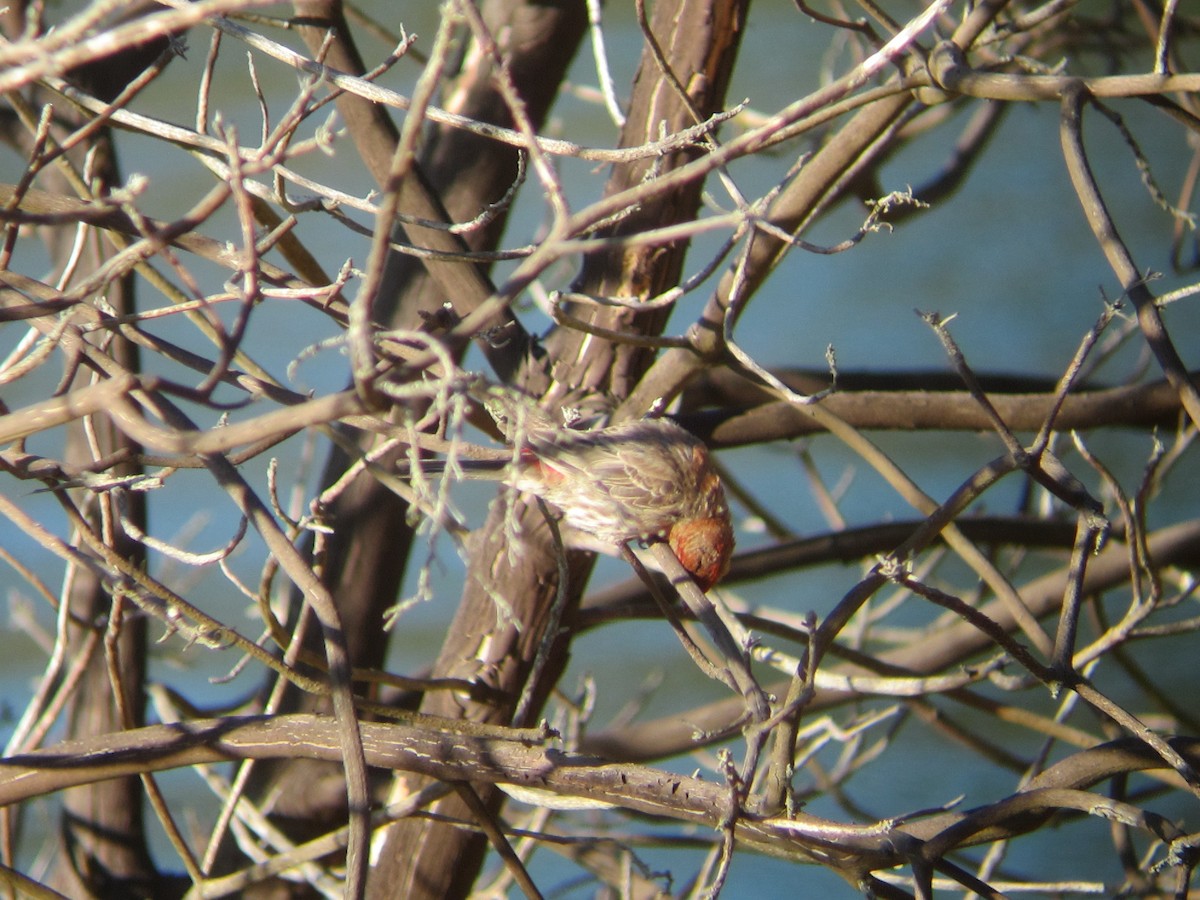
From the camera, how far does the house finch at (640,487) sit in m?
1.67

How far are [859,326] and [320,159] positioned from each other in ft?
5.74

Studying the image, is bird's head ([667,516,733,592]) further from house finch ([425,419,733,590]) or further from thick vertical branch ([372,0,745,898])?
thick vertical branch ([372,0,745,898])

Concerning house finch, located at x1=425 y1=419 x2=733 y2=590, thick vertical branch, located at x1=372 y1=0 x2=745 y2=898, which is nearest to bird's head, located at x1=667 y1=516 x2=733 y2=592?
house finch, located at x1=425 y1=419 x2=733 y2=590

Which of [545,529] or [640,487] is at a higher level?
[640,487]

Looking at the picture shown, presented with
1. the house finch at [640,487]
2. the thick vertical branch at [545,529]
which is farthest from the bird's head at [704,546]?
the thick vertical branch at [545,529]

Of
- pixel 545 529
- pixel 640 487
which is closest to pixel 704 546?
pixel 640 487

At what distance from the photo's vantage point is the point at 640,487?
179 centimetres

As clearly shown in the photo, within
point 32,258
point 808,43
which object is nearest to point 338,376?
point 32,258

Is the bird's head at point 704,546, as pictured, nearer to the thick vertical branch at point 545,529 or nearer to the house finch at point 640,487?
the house finch at point 640,487

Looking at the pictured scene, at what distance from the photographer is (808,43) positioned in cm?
330

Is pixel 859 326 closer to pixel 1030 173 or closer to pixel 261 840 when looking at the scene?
pixel 1030 173

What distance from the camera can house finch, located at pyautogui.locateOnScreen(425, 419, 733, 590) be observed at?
5.47 feet

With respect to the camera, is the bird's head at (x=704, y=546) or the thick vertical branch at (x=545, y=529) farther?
the bird's head at (x=704, y=546)

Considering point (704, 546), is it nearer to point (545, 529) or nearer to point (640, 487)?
point (640, 487)
